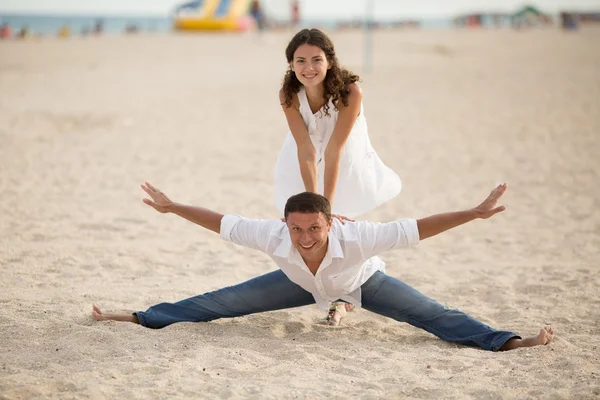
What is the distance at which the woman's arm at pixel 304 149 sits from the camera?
181 inches

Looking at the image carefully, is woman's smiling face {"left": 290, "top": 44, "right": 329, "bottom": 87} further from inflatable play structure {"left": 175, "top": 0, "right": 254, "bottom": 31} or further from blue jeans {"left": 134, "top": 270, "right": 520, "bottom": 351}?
inflatable play structure {"left": 175, "top": 0, "right": 254, "bottom": 31}

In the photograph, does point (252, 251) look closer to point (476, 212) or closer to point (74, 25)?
point (476, 212)

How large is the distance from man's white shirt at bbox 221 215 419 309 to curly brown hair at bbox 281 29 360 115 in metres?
0.98

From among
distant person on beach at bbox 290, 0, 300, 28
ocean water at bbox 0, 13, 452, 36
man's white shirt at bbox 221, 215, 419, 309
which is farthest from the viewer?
ocean water at bbox 0, 13, 452, 36

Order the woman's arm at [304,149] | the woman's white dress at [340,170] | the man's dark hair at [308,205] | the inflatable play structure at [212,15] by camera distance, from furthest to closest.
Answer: the inflatable play structure at [212,15] < the woman's white dress at [340,170] < the woman's arm at [304,149] < the man's dark hair at [308,205]

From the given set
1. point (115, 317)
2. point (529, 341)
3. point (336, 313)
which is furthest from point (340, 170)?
point (115, 317)

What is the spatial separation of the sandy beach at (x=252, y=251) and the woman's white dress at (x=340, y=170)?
0.79 meters

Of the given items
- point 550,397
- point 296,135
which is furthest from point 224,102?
point 550,397

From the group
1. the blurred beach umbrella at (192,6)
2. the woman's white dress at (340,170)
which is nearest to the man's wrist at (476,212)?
the woman's white dress at (340,170)

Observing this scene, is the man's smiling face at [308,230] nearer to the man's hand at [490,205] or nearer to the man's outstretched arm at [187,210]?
the man's outstretched arm at [187,210]

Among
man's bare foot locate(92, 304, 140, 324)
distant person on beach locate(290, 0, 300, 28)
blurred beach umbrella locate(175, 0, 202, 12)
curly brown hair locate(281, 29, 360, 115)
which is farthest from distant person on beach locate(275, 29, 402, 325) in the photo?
distant person on beach locate(290, 0, 300, 28)

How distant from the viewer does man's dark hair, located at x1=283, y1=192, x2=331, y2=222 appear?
382cm

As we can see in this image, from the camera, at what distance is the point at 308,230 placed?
383cm

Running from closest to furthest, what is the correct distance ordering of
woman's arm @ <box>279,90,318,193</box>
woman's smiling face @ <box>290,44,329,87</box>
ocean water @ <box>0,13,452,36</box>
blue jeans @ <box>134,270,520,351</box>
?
blue jeans @ <box>134,270,520,351</box> → woman's smiling face @ <box>290,44,329,87</box> → woman's arm @ <box>279,90,318,193</box> → ocean water @ <box>0,13,452,36</box>
